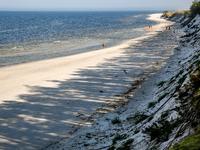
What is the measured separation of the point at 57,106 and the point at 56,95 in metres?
1.50

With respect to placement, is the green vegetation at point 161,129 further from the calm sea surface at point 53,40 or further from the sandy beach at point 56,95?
the calm sea surface at point 53,40

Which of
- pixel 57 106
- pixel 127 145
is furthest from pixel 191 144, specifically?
pixel 57 106

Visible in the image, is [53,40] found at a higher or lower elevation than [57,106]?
higher

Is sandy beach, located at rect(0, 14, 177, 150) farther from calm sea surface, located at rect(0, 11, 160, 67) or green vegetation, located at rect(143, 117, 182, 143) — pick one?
calm sea surface, located at rect(0, 11, 160, 67)

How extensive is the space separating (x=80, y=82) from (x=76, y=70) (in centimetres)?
327

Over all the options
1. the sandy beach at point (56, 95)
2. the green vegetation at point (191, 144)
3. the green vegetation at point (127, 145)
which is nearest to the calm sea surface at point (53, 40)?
the sandy beach at point (56, 95)

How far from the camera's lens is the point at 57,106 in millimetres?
9898

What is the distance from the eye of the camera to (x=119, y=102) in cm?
979

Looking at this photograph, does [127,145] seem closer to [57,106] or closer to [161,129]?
[161,129]

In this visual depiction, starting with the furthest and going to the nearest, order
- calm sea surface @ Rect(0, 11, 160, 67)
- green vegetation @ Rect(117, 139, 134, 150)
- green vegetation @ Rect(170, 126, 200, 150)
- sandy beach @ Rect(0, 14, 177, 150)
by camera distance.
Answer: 1. calm sea surface @ Rect(0, 11, 160, 67)
2. sandy beach @ Rect(0, 14, 177, 150)
3. green vegetation @ Rect(117, 139, 134, 150)
4. green vegetation @ Rect(170, 126, 200, 150)

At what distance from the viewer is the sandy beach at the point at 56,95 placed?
25.4 ft

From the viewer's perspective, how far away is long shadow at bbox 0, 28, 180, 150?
24.7ft

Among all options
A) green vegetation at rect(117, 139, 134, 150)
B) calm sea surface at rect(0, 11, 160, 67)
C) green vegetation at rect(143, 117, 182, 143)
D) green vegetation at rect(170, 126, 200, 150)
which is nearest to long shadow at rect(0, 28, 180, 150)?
green vegetation at rect(117, 139, 134, 150)

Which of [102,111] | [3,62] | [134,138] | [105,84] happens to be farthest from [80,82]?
[3,62]
